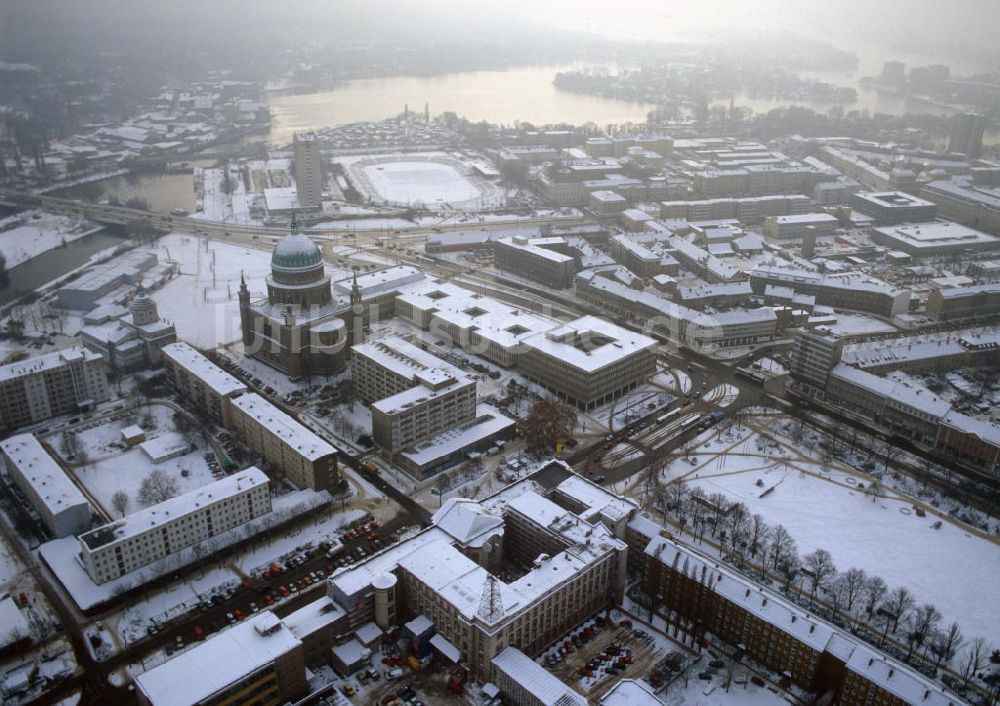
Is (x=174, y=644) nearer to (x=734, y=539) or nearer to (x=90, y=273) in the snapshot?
(x=734, y=539)

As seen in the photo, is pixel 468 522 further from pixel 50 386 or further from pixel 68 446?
pixel 50 386

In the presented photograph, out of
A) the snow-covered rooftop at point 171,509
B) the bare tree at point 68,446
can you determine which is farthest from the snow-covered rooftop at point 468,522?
the bare tree at point 68,446

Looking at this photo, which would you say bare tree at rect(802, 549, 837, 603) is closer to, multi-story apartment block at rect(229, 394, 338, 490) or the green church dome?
multi-story apartment block at rect(229, 394, 338, 490)

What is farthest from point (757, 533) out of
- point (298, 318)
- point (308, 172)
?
point (308, 172)

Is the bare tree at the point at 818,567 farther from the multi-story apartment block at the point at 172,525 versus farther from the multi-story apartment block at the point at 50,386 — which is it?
the multi-story apartment block at the point at 50,386

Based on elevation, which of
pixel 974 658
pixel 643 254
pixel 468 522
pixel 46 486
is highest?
pixel 643 254

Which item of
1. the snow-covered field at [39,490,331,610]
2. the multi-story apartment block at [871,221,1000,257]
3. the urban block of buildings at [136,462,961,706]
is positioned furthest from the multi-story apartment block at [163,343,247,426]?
the multi-story apartment block at [871,221,1000,257]
